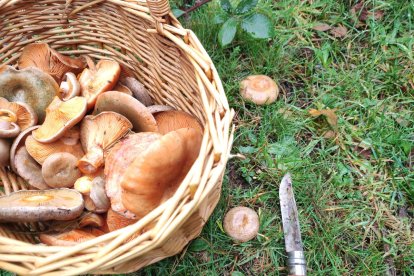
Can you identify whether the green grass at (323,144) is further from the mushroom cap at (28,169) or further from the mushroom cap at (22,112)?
the mushroom cap at (22,112)

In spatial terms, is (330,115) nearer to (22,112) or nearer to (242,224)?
(242,224)

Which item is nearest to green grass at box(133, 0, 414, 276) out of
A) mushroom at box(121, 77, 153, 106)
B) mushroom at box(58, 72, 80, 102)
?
mushroom at box(121, 77, 153, 106)

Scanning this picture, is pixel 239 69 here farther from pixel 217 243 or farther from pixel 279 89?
pixel 217 243

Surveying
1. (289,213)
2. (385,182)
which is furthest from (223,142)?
(385,182)

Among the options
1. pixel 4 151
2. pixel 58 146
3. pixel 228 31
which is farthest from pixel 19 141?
pixel 228 31

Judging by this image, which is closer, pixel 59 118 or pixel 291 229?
pixel 59 118

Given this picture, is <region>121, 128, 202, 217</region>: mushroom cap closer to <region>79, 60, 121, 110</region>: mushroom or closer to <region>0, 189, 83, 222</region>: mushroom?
<region>0, 189, 83, 222</region>: mushroom

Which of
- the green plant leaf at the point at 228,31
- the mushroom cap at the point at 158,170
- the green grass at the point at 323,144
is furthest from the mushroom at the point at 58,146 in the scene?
the green plant leaf at the point at 228,31
